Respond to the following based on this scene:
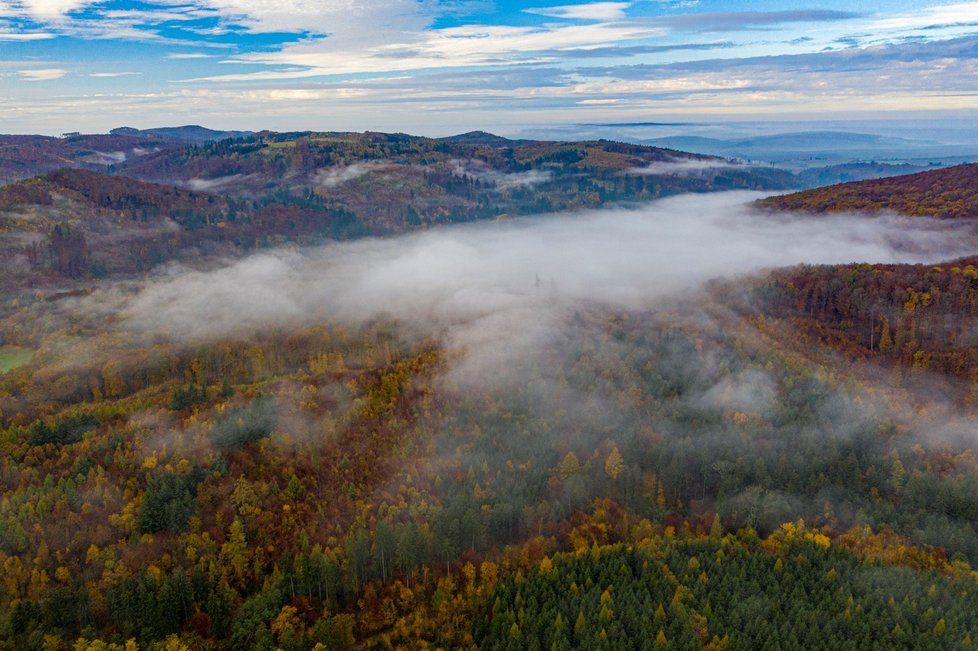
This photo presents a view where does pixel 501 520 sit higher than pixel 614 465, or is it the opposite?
pixel 614 465

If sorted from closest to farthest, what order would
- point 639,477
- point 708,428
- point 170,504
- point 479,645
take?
point 479,645
point 170,504
point 639,477
point 708,428

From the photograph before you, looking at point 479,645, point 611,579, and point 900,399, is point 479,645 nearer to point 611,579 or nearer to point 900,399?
point 611,579

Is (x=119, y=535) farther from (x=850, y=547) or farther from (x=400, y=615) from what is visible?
(x=850, y=547)

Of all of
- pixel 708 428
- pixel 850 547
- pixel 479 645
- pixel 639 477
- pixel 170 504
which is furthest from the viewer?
pixel 708 428

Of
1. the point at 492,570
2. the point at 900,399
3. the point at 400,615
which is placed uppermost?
the point at 900,399

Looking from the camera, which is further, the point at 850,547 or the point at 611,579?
the point at 850,547

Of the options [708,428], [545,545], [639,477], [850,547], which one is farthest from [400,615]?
[708,428]

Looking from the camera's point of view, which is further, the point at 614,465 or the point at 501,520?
the point at 614,465

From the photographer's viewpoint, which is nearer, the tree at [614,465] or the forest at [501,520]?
the forest at [501,520]

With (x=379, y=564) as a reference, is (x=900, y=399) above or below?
above

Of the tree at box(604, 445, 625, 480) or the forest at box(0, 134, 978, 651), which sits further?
the tree at box(604, 445, 625, 480)
